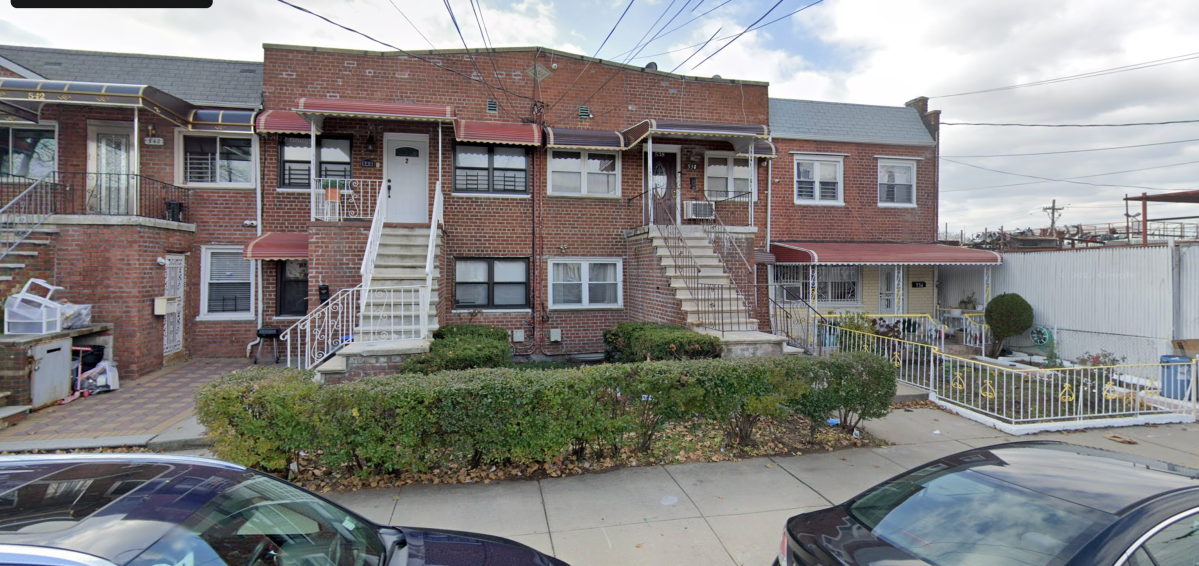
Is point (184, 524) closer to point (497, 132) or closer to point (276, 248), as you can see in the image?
point (276, 248)

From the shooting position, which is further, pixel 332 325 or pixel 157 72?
pixel 157 72

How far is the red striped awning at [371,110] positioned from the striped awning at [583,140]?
242 cm

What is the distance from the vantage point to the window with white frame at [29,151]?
11352 millimetres

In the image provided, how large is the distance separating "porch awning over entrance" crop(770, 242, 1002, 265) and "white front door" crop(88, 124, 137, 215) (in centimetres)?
1465

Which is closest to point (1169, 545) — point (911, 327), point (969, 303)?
point (911, 327)

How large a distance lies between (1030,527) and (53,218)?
14082 mm

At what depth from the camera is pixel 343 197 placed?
1158 cm

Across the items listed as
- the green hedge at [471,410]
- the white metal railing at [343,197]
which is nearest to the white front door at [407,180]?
the white metal railing at [343,197]

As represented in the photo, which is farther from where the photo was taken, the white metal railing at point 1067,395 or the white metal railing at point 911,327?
the white metal railing at point 911,327

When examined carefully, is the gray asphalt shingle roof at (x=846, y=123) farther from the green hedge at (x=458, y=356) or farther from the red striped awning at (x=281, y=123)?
the red striped awning at (x=281, y=123)

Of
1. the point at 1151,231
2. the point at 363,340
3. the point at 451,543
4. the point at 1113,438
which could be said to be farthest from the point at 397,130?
the point at 1151,231

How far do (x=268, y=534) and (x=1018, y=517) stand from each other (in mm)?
3458

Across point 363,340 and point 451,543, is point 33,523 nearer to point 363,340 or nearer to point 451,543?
point 451,543

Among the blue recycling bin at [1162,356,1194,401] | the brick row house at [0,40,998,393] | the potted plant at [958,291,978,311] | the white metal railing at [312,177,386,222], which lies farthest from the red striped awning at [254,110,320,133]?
the potted plant at [958,291,978,311]
